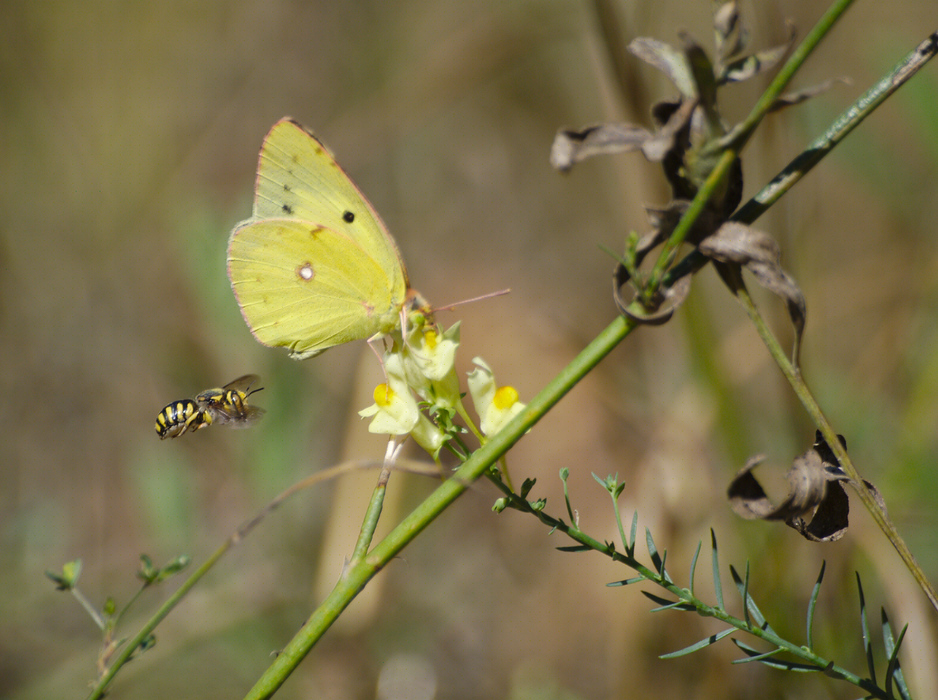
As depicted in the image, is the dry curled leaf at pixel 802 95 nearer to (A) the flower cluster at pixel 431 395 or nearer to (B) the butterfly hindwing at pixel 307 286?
(A) the flower cluster at pixel 431 395

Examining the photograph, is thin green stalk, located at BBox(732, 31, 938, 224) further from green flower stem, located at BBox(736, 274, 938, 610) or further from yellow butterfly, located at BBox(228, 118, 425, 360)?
yellow butterfly, located at BBox(228, 118, 425, 360)

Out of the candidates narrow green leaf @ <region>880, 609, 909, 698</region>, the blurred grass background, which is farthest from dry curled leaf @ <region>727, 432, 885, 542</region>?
the blurred grass background

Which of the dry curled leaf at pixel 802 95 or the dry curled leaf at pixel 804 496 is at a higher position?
the dry curled leaf at pixel 802 95

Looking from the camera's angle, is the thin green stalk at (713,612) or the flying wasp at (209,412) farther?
the flying wasp at (209,412)

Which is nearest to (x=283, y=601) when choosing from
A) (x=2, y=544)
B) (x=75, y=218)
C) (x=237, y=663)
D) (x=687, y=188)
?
(x=237, y=663)

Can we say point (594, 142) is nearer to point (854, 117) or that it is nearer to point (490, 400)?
point (854, 117)

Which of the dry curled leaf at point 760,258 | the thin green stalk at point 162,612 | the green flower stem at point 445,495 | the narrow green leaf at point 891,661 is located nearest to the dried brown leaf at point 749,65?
the dry curled leaf at point 760,258
